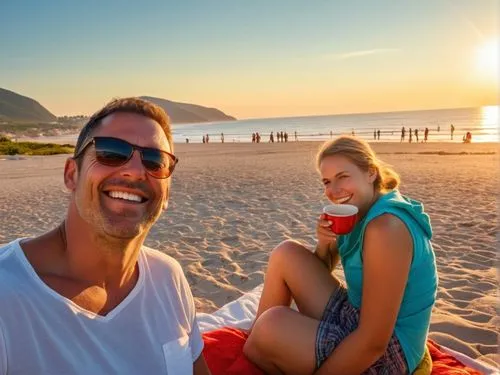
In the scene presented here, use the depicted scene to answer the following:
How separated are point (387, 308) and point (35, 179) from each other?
1630 centimetres

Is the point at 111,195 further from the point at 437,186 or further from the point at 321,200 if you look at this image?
the point at 437,186

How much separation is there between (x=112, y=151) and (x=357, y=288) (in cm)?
158

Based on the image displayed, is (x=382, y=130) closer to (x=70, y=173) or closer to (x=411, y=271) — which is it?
(x=411, y=271)

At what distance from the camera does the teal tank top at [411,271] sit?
2305 millimetres

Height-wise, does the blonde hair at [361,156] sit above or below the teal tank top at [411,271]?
above

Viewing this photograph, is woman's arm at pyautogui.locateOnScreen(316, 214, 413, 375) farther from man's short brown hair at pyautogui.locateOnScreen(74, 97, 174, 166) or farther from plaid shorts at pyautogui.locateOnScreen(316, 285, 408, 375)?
man's short brown hair at pyautogui.locateOnScreen(74, 97, 174, 166)

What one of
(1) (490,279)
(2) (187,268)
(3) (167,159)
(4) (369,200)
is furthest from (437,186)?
(3) (167,159)

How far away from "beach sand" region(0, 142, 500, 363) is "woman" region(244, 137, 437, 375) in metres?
1.39

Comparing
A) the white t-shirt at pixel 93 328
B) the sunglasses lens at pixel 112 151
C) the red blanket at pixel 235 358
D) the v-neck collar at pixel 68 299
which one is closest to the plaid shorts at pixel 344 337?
the red blanket at pixel 235 358

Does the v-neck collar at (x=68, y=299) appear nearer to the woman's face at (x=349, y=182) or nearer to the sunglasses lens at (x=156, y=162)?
the sunglasses lens at (x=156, y=162)

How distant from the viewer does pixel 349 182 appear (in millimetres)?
2666

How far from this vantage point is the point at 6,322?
143 cm

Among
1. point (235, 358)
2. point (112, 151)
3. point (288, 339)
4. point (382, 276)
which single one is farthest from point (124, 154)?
point (235, 358)

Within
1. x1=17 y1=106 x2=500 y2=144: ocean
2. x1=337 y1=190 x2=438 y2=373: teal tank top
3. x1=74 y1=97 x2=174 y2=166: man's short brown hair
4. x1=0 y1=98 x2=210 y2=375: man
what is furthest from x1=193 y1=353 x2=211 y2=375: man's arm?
x1=17 y1=106 x2=500 y2=144: ocean
